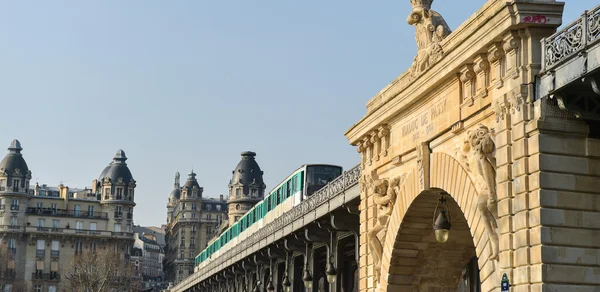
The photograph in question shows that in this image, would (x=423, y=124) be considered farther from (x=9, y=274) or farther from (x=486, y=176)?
(x=9, y=274)

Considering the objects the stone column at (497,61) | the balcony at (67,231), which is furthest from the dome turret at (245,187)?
the stone column at (497,61)

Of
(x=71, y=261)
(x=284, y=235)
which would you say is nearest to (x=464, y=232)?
(x=284, y=235)

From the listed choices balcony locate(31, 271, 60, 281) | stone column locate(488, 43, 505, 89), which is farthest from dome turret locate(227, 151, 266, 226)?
stone column locate(488, 43, 505, 89)

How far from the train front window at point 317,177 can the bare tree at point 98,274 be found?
245 feet

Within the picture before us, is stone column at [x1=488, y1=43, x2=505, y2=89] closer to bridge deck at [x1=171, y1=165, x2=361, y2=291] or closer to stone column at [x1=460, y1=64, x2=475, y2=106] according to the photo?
stone column at [x1=460, y1=64, x2=475, y2=106]

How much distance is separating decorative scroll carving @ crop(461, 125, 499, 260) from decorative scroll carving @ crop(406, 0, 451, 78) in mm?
3521

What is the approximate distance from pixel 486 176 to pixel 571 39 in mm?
4038

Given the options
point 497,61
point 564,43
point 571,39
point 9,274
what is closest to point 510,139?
point 497,61

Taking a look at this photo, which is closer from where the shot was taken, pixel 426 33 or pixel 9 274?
pixel 426 33

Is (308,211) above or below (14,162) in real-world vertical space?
below

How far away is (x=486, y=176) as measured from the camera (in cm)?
2178

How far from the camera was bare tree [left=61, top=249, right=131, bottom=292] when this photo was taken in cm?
A: 13925

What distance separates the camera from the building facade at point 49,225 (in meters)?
168

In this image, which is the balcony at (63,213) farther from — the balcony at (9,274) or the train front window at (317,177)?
the train front window at (317,177)
